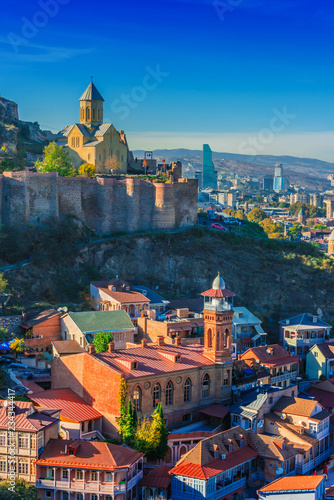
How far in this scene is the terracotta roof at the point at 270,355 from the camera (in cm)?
4675

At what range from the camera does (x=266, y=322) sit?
62562 mm

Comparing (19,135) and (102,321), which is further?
(19,135)

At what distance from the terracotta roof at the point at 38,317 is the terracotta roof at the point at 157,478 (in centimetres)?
1591

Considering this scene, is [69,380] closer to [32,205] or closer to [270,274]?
[32,205]

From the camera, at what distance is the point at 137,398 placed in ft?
121

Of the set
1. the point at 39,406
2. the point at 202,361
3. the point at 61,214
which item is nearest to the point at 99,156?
the point at 61,214

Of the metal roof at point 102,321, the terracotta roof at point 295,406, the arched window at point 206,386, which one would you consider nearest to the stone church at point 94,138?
the metal roof at point 102,321

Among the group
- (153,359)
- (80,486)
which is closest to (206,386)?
(153,359)

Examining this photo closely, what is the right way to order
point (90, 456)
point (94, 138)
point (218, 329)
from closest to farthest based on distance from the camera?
point (90, 456)
point (218, 329)
point (94, 138)

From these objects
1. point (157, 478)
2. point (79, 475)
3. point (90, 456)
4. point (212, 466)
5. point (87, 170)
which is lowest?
point (157, 478)

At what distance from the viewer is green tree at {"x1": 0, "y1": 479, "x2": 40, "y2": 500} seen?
29453mm

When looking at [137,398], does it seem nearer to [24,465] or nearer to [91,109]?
[24,465]

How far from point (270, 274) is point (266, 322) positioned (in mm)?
6514

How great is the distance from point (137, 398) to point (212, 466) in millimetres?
5113
